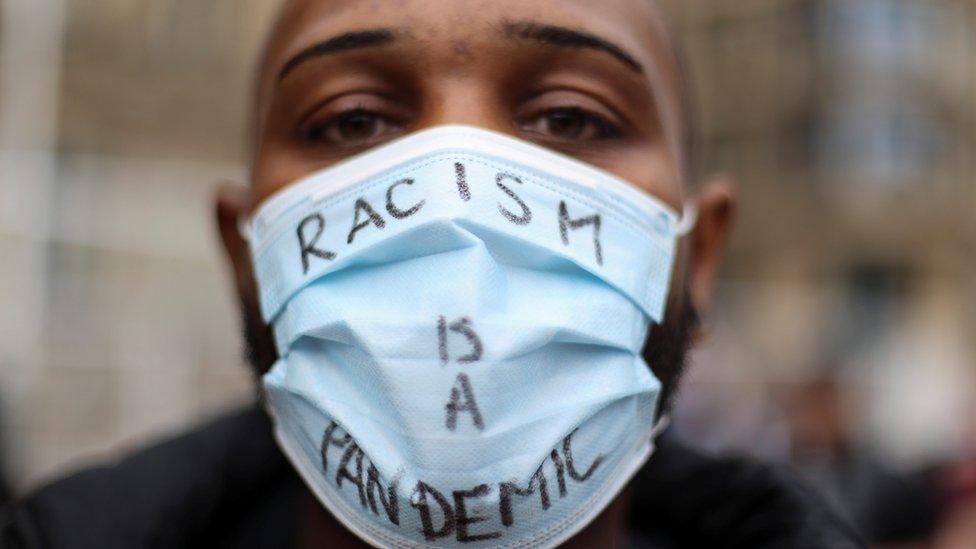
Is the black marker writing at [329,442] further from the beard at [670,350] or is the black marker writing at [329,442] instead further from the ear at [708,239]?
the ear at [708,239]

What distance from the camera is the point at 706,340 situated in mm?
2021

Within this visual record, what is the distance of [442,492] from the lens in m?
1.38

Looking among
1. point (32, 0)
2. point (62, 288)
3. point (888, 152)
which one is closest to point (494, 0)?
point (32, 0)

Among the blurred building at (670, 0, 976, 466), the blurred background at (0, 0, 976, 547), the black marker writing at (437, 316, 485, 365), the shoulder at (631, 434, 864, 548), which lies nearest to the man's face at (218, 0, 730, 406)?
the black marker writing at (437, 316, 485, 365)

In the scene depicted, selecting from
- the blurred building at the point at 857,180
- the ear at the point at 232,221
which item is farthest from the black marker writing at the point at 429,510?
the blurred building at the point at 857,180

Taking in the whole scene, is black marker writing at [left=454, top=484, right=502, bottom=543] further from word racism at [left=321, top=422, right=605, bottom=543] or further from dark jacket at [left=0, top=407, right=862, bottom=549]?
dark jacket at [left=0, top=407, right=862, bottom=549]

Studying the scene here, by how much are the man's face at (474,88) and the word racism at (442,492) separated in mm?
274

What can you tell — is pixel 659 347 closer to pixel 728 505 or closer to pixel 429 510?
pixel 429 510

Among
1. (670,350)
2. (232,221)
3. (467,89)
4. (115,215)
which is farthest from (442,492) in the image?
(115,215)

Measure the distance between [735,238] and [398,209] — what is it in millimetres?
21819

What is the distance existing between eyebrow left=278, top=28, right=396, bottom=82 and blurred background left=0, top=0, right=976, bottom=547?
38.3 inches

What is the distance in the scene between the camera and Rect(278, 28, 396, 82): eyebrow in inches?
64.7

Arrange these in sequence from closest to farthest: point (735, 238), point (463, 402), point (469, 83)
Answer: point (463, 402) → point (469, 83) → point (735, 238)

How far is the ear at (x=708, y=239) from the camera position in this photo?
197 centimetres
